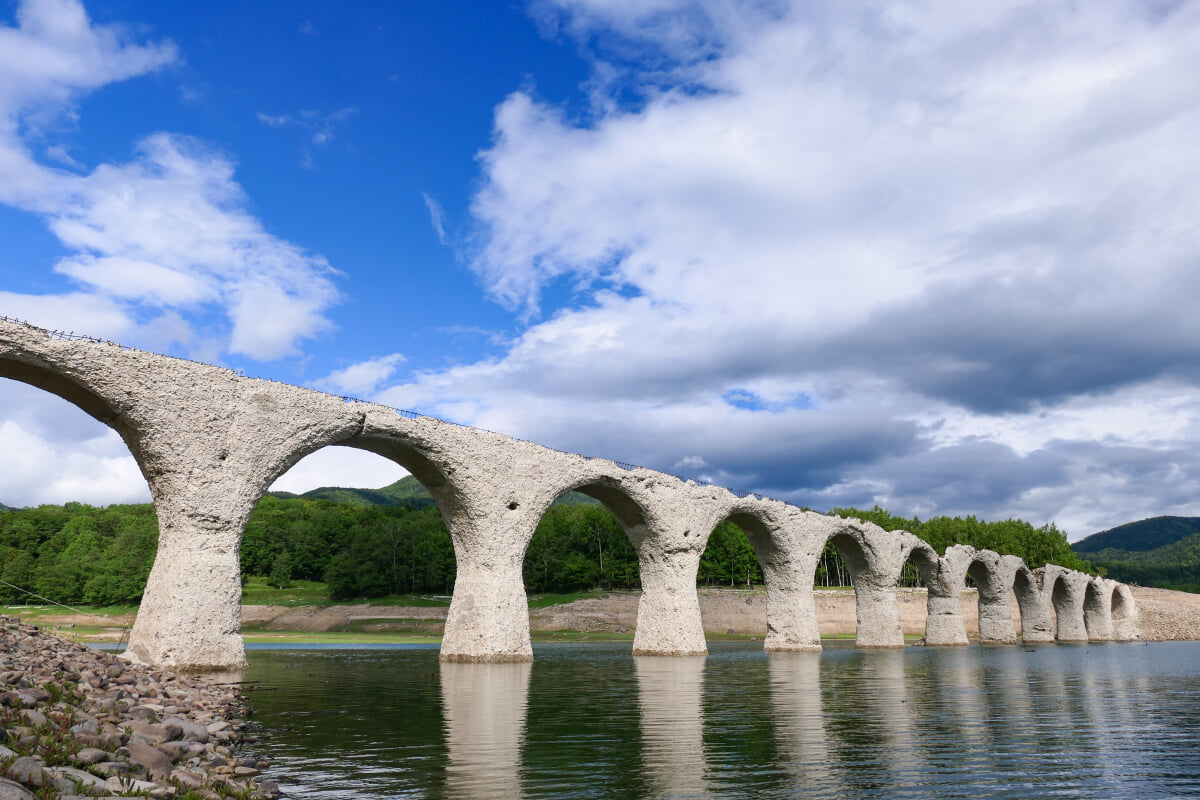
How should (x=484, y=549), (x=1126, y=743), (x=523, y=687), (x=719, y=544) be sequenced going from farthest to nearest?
(x=719, y=544) → (x=484, y=549) → (x=523, y=687) → (x=1126, y=743)

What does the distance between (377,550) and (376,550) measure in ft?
0.27

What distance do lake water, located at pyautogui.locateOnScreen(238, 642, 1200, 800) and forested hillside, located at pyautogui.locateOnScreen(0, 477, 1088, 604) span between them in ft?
164

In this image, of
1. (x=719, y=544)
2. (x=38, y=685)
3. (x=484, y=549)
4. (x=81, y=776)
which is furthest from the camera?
(x=719, y=544)

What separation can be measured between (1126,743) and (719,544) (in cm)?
6321

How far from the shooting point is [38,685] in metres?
8.09

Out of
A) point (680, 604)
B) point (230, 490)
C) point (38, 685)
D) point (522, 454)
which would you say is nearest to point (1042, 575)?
point (680, 604)

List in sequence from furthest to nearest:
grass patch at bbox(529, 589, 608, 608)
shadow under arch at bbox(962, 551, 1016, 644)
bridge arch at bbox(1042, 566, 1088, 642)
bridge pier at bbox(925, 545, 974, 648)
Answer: bridge arch at bbox(1042, 566, 1088, 642) → grass patch at bbox(529, 589, 608, 608) → shadow under arch at bbox(962, 551, 1016, 644) → bridge pier at bbox(925, 545, 974, 648)

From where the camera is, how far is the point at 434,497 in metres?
23.6

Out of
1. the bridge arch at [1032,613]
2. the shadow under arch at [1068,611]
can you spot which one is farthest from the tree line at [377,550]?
the bridge arch at [1032,613]

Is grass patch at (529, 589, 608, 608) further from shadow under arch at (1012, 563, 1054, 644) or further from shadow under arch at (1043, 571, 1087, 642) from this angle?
shadow under arch at (1043, 571, 1087, 642)

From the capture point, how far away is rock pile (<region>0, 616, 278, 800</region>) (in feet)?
18.2

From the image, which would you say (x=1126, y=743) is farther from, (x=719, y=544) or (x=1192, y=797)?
(x=719, y=544)

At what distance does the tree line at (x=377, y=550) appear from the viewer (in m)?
61.9

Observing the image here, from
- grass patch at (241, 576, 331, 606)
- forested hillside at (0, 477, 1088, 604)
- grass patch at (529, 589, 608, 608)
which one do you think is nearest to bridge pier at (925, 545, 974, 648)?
grass patch at (529, 589, 608, 608)
